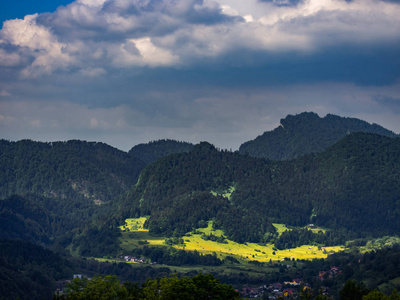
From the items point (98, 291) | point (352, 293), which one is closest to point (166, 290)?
point (98, 291)

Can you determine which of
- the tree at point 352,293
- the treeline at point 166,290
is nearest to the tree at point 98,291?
the treeline at point 166,290

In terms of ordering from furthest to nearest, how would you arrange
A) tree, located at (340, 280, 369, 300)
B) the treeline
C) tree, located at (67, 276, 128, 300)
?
tree, located at (340, 280, 369, 300)
tree, located at (67, 276, 128, 300)
the treeline

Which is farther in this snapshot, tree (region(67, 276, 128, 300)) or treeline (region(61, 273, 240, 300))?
tree (region(67, 276, 128, 300))

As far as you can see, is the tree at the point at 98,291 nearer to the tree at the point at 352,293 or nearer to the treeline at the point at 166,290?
the treeline at the point at 166,290

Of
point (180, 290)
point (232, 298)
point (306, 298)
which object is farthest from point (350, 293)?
point (180, 290)

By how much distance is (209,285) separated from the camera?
519ft

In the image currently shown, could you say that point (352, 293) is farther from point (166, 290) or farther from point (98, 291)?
point (98, 291)

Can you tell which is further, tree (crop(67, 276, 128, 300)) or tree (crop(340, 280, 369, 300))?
tree (crop(340, 280, 369, 300))

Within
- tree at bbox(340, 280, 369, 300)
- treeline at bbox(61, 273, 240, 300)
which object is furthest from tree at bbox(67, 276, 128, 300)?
tree at bbox(340, 280, 369, 300)

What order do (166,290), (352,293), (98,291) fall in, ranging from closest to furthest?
(166,290) < (98,291) < (352,293)

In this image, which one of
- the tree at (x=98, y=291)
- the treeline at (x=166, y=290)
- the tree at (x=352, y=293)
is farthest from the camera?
the tree at (x=352, y=293)

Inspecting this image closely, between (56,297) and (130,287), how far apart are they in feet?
73.6

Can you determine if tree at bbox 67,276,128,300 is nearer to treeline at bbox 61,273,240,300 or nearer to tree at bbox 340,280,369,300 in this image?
treeline at bbox 61,273,240,300

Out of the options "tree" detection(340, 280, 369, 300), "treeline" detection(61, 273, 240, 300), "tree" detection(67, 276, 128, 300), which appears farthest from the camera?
"tree" detection(340, 280, 369, 300)
